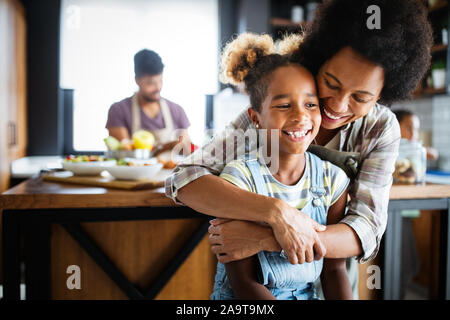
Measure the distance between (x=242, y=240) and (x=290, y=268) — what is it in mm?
138

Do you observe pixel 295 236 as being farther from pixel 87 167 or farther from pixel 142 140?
pixel 142 140

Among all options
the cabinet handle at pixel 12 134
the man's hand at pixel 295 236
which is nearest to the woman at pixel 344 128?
A: the man's hand at pixel 295 236

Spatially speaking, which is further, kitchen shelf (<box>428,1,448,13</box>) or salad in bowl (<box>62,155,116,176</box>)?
kitchen shelf (<box>428,1,448,13</box>)

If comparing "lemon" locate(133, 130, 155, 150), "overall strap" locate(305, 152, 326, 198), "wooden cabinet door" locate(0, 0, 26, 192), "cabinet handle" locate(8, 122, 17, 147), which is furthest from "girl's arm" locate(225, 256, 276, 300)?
"cabinet handle" locate(8, 122, 17, 147)

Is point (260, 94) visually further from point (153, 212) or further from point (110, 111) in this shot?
point (110, 111)

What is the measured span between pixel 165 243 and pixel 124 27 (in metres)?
1.84

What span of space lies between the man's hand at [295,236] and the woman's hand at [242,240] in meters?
0.04

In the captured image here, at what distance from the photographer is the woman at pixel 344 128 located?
0.75 metres

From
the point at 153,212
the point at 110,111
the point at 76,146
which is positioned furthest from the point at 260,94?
the point at 76,146

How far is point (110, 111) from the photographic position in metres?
1.63

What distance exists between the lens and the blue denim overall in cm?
81

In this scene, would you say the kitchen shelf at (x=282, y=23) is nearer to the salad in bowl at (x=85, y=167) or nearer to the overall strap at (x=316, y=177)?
the salad in bowl at (x=85, y=167)

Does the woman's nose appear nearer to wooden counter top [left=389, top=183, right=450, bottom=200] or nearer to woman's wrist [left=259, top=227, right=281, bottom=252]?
woman's wrist [left=259, top=227, right=281, bottom=252]

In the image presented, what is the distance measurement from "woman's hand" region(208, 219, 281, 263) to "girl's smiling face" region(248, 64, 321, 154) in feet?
0.61
